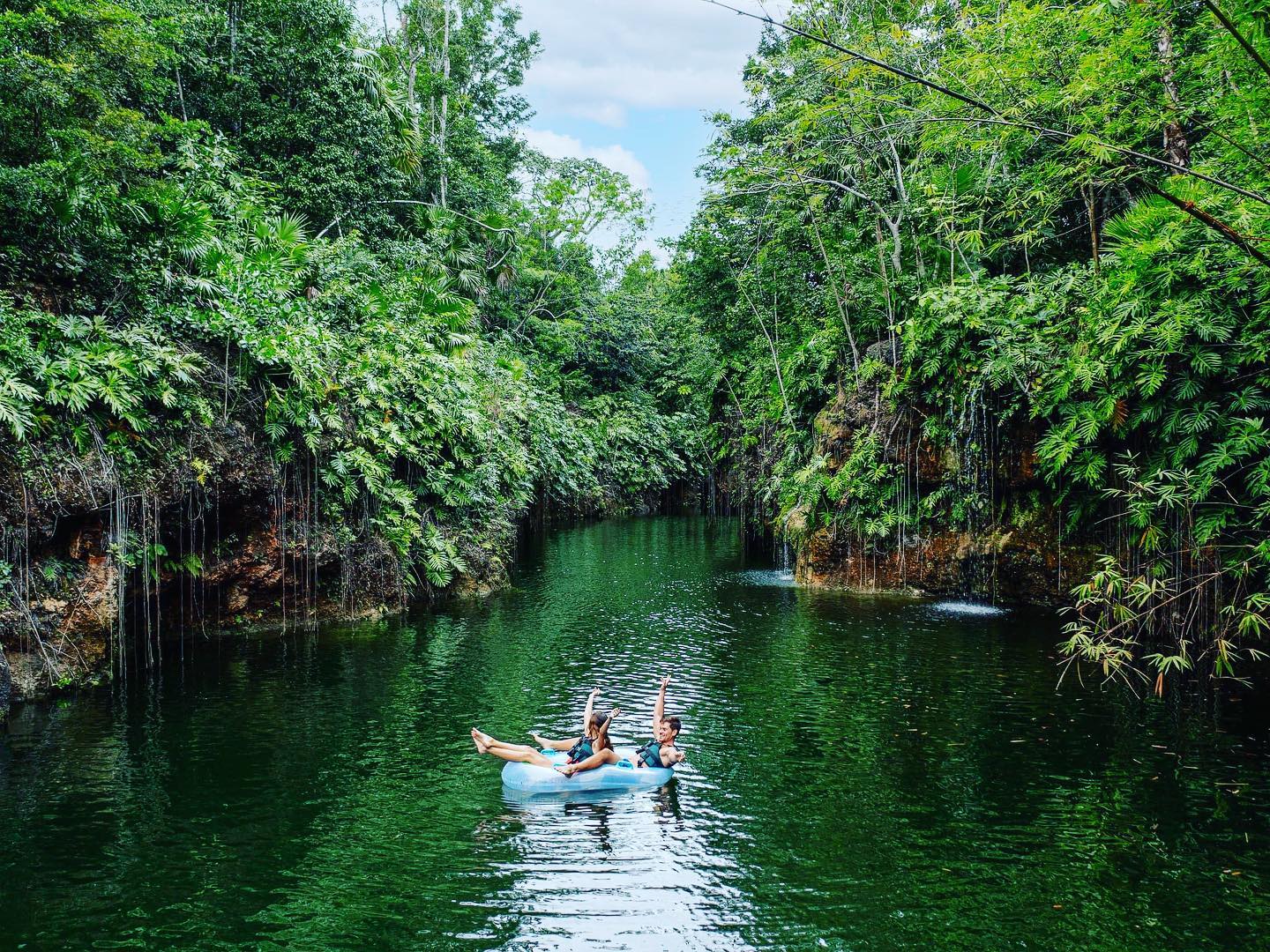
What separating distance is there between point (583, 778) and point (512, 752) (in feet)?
2.52

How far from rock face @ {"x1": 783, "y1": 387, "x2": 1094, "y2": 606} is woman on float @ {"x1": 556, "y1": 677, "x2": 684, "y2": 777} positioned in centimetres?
1066

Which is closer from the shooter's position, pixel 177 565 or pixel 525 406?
pixel 177 565

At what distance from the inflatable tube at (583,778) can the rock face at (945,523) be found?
441 inches

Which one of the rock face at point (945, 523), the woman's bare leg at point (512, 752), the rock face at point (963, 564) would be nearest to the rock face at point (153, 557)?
the woman's bare leg at point (512, 752)

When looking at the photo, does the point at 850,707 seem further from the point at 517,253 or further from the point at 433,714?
the point at 517,253

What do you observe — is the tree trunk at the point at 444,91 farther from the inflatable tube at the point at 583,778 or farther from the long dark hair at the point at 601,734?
the inflatable tube at the point at 583,778

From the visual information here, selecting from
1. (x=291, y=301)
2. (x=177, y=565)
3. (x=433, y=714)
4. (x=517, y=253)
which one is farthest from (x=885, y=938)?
(x=517, y=253)

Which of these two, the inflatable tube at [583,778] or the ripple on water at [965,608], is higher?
the ripple on water at [965,608]

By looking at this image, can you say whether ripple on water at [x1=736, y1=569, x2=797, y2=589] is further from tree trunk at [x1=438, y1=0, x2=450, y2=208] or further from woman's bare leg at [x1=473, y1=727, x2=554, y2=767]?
tree trunk at [x1=438, y1=0, x2=450, y2=208]

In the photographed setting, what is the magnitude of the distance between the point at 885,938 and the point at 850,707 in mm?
5189

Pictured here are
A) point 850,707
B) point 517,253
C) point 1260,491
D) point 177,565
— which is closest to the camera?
point 1260,491

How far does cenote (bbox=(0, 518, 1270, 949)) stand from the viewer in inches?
216

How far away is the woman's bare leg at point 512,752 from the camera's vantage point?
7.98 meters

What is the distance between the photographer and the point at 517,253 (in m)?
32.5
